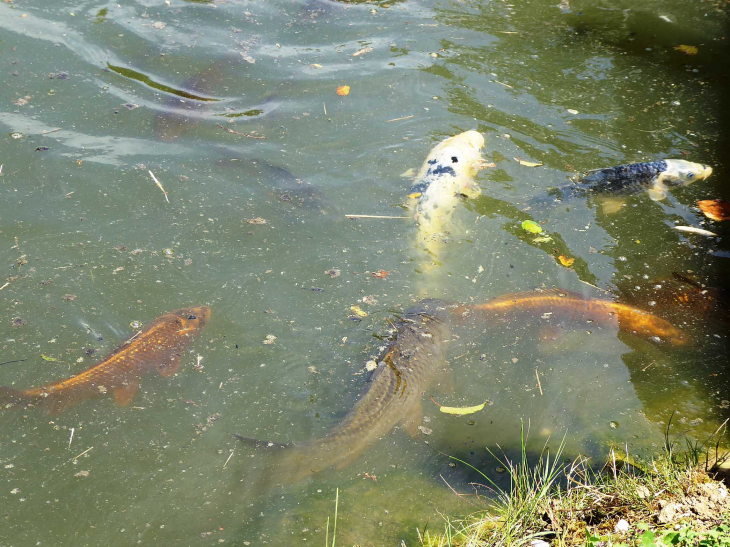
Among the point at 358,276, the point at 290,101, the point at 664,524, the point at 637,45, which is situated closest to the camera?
the point at 664,524

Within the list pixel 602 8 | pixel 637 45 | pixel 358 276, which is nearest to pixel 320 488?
pixel 358 276

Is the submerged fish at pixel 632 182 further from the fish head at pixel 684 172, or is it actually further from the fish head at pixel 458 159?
the fish head at pixel 458 159

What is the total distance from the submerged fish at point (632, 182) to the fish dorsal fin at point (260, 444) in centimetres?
369

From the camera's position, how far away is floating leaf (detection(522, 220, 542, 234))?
5453 mm

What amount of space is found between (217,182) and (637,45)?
649 cm

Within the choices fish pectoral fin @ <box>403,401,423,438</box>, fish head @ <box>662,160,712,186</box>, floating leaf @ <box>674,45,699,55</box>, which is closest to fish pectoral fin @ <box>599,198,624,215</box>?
fish head @ <box>662,160,712,186</box>

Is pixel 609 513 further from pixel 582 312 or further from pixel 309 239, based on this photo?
pixel 309 239

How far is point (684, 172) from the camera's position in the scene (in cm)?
589

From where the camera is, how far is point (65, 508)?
3.31 m

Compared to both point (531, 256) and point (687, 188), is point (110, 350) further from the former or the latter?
point (687, 188)

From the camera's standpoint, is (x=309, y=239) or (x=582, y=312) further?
(x=309, y=239)

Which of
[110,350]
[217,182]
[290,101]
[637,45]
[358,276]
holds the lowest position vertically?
[110,350]

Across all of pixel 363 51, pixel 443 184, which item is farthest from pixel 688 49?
pixel 443 184

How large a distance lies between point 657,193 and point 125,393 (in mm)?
5452
